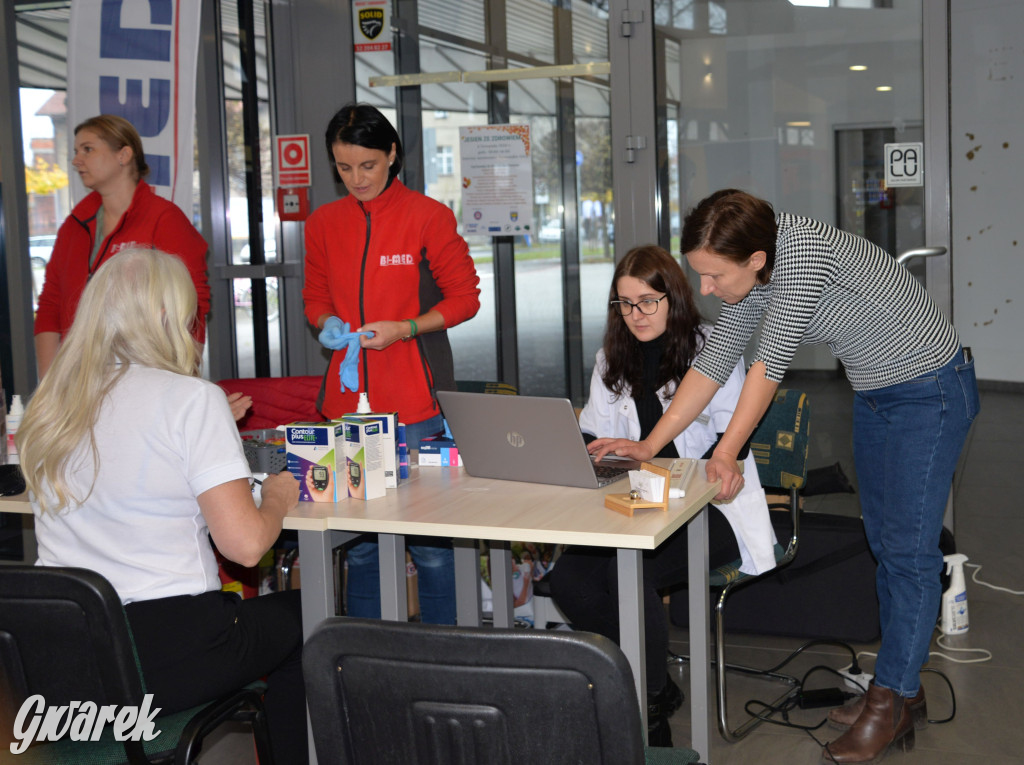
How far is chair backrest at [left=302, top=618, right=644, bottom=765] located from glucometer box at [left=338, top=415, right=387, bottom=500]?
40.9 inches

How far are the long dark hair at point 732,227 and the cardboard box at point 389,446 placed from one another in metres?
0.78

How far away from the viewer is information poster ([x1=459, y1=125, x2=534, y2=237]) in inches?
171

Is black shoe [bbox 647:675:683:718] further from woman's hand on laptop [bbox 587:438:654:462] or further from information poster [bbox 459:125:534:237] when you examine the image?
information poster [bbox 459:125:534:237]

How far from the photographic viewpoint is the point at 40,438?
1840 mm

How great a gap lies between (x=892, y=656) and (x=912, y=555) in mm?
282

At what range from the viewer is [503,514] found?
210cm

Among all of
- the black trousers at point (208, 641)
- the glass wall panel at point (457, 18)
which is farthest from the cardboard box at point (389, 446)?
the glass wall panel at point (457, 18)

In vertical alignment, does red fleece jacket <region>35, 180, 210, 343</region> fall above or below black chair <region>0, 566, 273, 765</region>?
above

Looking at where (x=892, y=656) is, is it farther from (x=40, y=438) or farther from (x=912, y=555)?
(x=40, y=438)

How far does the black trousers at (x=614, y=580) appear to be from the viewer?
262 cm

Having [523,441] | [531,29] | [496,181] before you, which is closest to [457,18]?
[531,29]

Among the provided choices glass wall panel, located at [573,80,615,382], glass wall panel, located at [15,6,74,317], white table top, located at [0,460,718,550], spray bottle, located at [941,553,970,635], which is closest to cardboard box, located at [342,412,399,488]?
white table top, located at [0,460,718,550]

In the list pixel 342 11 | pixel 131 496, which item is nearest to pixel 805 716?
pixel 131 496

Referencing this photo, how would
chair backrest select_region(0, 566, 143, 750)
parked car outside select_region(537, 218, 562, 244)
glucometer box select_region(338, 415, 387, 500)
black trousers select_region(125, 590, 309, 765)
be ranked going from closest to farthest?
chair backrest select_region(0, 566, 143, 750), black trousers select_region(125, 590, 309, 765), glucometer box select_region(338, 415, 387, 500), parked car outside select_region(537, 218, 562, 244)
